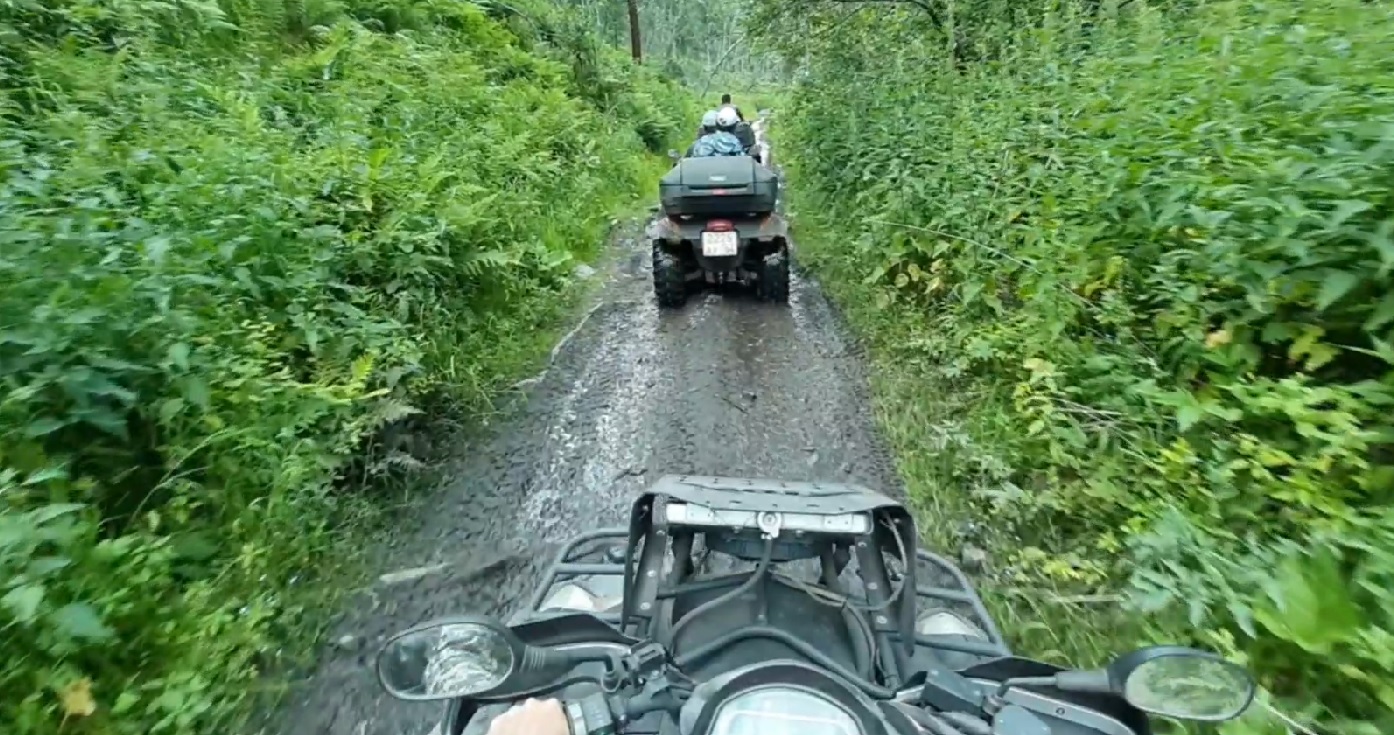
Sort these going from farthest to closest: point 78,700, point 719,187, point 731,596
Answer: point 719,187
point 78,700
point 731,596

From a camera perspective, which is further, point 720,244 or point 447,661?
point 720,244

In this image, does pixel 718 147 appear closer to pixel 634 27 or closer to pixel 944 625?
pixel 944 625

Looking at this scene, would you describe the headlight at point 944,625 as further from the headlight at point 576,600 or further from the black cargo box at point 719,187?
the black cargo box at point 719,187

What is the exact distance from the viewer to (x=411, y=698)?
165 centimetres

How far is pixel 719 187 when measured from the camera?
7570 mm

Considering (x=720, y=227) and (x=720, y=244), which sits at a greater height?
(x=720, y=227)

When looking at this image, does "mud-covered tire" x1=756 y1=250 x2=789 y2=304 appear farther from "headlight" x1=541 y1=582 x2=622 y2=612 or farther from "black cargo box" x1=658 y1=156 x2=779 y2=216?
"headlight" x1=541 y1=582 x2=622 y2=612

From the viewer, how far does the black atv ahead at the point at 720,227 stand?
761 centimetres

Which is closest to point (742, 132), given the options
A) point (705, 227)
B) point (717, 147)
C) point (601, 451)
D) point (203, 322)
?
point (717, 147)

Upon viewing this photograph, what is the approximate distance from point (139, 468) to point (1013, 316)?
15.1 ft

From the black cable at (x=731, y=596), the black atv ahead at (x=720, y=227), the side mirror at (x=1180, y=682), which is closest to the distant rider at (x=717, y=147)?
the black atv ahead at (x=720, y=227)

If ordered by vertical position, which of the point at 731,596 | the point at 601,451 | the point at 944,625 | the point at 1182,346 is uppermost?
the point at 731,596

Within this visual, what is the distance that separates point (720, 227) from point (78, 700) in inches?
240

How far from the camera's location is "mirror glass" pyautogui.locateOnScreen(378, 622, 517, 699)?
1.66 m
